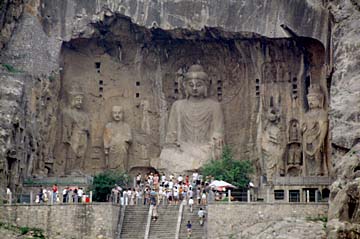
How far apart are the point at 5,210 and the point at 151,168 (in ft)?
41.7

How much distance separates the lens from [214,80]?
61000 millimetres

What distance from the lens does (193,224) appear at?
4916 cm

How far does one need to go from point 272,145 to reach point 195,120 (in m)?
4.49

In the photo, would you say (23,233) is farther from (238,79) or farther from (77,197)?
(238,79)

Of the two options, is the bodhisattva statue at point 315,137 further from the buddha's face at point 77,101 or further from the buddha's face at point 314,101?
the buddha's face at point 77,101

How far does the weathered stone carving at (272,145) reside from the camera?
57.8 m

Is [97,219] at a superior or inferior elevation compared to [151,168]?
inferior

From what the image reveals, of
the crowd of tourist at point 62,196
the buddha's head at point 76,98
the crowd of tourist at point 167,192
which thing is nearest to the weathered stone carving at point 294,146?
the crowd of tourist at point 167,192

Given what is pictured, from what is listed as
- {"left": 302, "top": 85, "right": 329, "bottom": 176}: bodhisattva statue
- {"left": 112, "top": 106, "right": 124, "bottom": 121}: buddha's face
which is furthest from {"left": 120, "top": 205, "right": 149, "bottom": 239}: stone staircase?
{"left": 302, "top": 85, "right": 329, "bottom": 176}: bodhisattva statue

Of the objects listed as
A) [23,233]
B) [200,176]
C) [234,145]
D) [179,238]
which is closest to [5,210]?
[23,233]

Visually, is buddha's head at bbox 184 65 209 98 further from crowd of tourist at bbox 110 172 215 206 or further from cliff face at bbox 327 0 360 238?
cliff face at bbox 327 0 360 238

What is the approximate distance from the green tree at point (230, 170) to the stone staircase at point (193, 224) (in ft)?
17.3

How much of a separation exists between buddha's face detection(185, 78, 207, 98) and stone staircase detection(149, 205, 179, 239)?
11.2 meters

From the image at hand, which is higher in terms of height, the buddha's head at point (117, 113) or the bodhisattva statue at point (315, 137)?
the buddha's head at point (117, 113)
